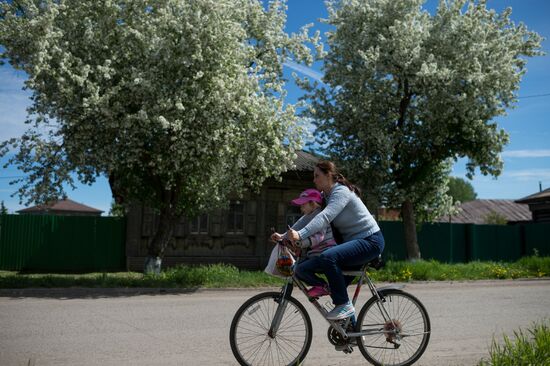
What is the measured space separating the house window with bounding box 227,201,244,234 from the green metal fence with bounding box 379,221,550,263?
21.8 ft

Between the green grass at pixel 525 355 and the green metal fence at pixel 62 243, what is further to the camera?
the green metal fence at pixel 62 243

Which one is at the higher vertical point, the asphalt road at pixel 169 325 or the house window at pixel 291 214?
the house window at pixel 291 214

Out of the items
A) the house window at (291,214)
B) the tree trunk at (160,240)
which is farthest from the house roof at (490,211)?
the tree trunk at (160,240)

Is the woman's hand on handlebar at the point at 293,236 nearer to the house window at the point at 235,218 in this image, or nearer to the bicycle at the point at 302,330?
the bicycle at the point at 302,330

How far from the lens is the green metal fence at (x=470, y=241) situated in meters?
26.6

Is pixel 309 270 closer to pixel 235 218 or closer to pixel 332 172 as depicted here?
pixel 332 172

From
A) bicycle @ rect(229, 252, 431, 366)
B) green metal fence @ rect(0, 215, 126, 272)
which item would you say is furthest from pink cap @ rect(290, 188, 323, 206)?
green metal fence @ rect(0, 215, 126, 272)

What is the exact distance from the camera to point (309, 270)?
17.1 ft

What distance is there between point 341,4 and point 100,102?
39.9 feet

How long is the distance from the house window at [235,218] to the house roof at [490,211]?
31.4 meters

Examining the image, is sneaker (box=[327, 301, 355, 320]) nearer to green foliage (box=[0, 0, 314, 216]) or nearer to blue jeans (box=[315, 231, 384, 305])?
blue jeans (box=[315, 231, 384, 305])

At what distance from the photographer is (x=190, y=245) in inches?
898

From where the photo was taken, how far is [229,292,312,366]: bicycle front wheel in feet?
17.0

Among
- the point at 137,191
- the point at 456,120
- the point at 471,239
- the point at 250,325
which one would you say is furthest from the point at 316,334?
the point at 471,239
